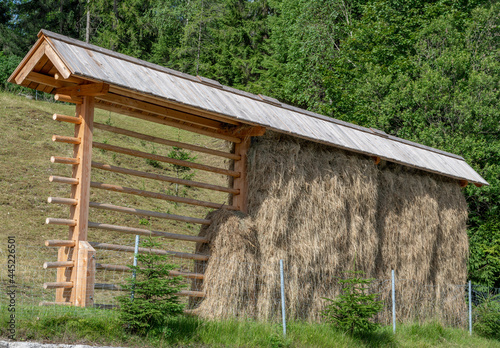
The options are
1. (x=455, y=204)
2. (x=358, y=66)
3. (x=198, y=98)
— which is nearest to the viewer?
(x=198, y=98)

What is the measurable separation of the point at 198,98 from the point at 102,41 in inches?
1330

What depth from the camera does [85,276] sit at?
7121 mm

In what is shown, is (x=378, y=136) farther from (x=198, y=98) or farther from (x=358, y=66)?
(x=358, y=66)

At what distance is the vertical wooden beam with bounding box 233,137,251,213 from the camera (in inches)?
368

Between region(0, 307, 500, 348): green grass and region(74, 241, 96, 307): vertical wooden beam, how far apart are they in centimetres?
46

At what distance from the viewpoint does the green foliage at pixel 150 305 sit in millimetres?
6449

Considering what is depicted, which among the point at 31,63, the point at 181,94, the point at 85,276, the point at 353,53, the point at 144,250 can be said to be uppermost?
the point at 353,53

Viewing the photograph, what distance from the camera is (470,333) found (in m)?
12.2

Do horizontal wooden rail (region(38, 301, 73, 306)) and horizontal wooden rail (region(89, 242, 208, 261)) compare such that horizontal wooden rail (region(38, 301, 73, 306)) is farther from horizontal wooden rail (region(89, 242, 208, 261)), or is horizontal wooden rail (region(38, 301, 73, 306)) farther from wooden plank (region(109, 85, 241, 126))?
wooden plank (region(109, 85, 241, 126))

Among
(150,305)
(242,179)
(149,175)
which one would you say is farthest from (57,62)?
(242,179)

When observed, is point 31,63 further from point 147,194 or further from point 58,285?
point 58,285

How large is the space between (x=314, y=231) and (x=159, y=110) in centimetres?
345

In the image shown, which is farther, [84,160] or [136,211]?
[136,211]

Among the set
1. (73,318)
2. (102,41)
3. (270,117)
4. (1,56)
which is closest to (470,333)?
(270,117)
